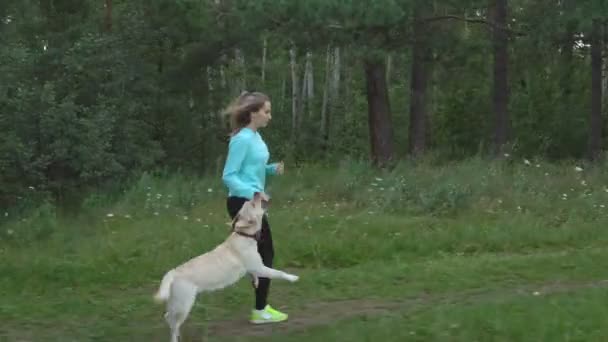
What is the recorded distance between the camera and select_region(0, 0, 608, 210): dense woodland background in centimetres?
1859

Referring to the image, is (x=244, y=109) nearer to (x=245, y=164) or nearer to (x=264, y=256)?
(x=245, y=164)

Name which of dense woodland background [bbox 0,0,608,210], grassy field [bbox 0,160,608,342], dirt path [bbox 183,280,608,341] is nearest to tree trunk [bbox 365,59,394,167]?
dense woodland background [bbox 0,0,608,210]

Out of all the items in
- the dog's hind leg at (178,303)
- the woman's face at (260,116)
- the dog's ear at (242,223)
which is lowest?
the dog's hind leg at (178,303)

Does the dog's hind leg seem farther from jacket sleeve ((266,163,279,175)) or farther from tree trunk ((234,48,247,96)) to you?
tree trunk ((234,48,247,96))

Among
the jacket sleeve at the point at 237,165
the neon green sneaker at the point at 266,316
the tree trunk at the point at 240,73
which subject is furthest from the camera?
the tree trunk at the point at 240,73

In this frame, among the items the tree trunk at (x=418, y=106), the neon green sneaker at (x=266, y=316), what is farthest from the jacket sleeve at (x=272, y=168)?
the tree trunk at (x=418, y=106)

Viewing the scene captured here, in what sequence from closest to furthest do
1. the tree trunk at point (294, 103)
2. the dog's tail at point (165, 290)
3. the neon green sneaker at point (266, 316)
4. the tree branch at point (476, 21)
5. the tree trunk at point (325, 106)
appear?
the dog's tail at point (165, 290), the neon green sneaker at point (266, 316), the tree branch at point (476, 21), the tree trunk at point (325, 106), the tree trunk at point (294, 103)

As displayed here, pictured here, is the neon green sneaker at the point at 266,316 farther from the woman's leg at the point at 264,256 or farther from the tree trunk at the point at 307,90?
the tree trunk at the point at 307,90

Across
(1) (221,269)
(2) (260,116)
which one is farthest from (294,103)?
(1) (221,269)

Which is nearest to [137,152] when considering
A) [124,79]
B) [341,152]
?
[124,79]

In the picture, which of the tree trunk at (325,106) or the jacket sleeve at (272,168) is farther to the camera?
the tree trunk at (325,106)

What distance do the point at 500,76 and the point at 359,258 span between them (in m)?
15.8

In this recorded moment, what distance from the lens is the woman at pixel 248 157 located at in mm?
6164

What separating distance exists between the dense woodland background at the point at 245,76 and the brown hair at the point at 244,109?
35.4 feet
